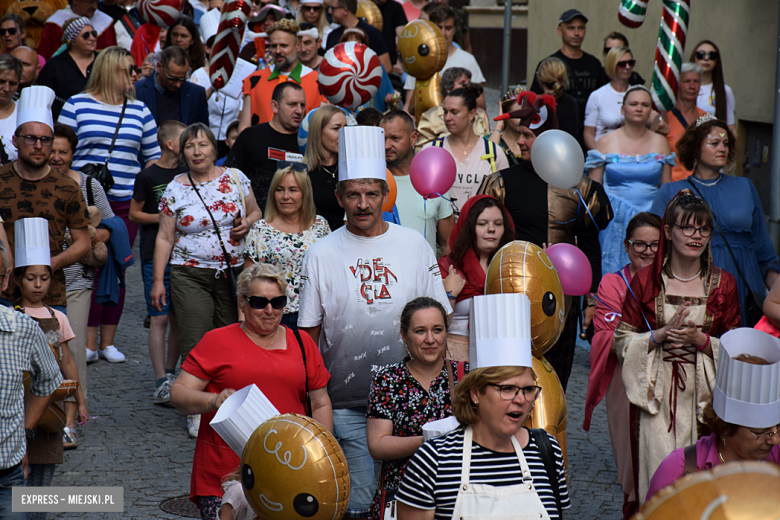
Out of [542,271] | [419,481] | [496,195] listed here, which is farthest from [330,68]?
[419,481]

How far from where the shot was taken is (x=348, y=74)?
7.95 m

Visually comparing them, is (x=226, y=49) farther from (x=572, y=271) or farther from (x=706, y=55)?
(x=572, y=271)

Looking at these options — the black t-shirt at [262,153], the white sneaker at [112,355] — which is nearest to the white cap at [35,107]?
the black t-shirt at [262,153]

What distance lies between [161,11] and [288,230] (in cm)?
663

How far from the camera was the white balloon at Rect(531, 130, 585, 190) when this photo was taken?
589 centimetres

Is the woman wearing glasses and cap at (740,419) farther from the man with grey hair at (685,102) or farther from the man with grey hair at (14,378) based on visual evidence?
the man with grey hair at (685,102)

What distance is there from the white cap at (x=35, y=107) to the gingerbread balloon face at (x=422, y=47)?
13.3 ft

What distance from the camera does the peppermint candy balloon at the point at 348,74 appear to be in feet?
26.1

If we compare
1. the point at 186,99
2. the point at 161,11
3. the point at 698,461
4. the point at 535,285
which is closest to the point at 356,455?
the point at 535,285

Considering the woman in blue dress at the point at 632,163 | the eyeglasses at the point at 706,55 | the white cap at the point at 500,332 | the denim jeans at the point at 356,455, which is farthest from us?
the eyeglasses at the point at 706,55

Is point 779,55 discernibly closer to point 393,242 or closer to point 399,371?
point 393,242

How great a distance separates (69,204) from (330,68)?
8.74ft

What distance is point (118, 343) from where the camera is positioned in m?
8.95

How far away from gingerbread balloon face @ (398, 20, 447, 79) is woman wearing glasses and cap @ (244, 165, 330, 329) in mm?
3721
